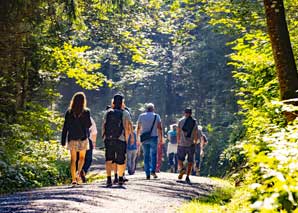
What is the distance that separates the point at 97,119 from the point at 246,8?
43.4 meters

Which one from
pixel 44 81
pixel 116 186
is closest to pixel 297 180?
pixel 116 186

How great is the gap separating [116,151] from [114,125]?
1.83 feet

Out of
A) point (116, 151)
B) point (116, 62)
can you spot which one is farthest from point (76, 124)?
point (116, 62)

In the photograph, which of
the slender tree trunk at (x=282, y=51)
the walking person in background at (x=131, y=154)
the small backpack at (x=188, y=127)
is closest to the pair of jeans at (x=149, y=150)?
the small backpack at (x=188, y=127)

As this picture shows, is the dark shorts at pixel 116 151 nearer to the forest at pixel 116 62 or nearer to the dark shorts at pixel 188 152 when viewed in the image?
the forest at pixel 116 62

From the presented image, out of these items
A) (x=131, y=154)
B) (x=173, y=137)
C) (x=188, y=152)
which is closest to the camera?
(x=188, y=152)

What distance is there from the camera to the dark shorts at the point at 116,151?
39.2ft

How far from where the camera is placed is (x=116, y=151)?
1198cm

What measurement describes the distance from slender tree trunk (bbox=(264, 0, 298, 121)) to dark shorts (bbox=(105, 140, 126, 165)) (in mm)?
3840

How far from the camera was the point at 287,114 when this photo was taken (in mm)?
9406

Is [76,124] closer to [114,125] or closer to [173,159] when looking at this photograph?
[114,125]

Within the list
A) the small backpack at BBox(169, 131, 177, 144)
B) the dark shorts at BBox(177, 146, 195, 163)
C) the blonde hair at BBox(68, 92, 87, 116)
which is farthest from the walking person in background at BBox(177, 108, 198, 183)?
the small backpack at BBox(169, 131, 177, 144)

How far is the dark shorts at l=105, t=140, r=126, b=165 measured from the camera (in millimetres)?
11961

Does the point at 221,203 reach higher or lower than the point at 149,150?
lower
